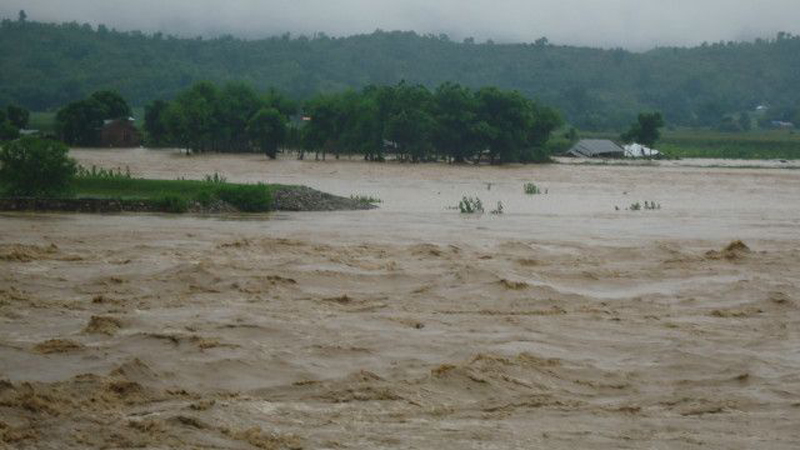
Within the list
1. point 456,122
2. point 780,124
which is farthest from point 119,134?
point 780,124

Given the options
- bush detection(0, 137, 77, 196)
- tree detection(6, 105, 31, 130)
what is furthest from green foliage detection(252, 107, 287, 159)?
bush detection(0, 137, 77, 196)

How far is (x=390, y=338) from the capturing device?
505 inches

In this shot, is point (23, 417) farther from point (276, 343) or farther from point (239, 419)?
point (276, 343)

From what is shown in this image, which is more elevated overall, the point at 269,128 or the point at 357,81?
the point at 357,81

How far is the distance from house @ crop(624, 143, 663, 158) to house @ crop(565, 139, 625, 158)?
0.52 m

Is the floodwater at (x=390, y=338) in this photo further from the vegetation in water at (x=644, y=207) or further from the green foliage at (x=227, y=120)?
the green foliage at (x=227, y=120)

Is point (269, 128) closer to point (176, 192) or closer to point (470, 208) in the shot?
point (176, 192)

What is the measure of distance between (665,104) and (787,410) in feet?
564

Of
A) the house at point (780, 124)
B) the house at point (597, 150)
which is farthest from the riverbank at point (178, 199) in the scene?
the house at point (780, 124)

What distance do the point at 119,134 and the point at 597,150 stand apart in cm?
3806

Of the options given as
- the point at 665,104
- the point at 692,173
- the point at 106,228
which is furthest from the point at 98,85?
the point at 106,228

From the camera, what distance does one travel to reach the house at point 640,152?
86.8 m

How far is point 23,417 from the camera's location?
8.50 m

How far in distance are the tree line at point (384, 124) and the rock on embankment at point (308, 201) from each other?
120 feet
